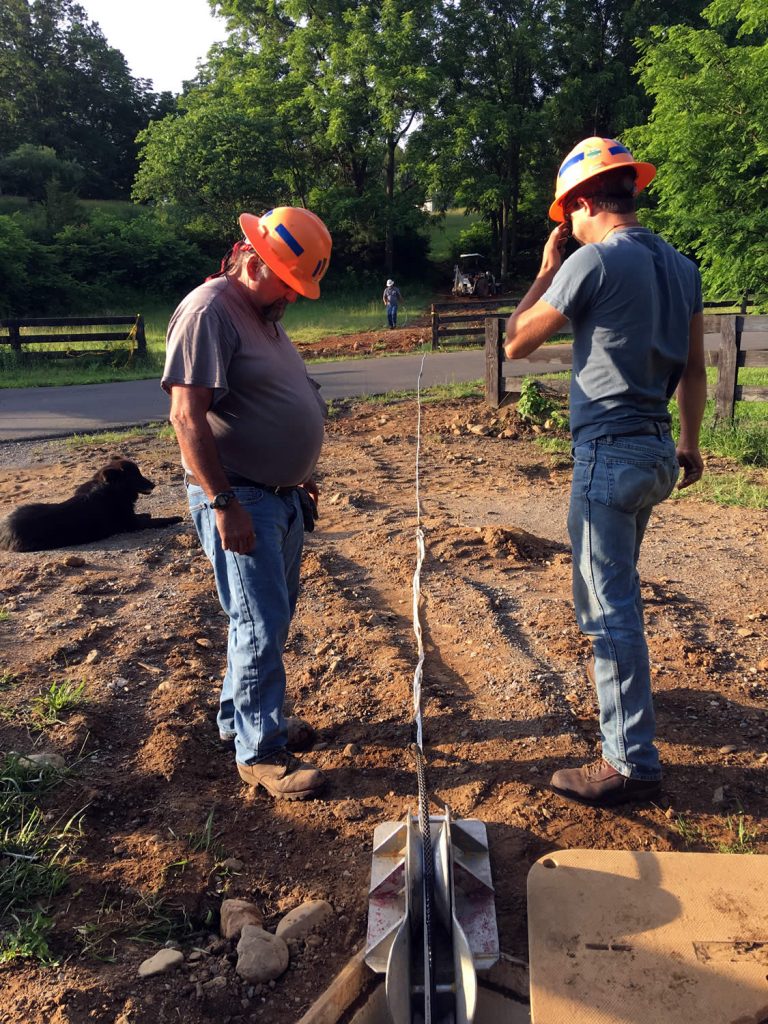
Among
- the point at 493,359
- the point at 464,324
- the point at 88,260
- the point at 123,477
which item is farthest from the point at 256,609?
the point at 88,260

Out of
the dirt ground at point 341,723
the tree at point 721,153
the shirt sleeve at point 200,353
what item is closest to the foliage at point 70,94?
the tree at point 721,153

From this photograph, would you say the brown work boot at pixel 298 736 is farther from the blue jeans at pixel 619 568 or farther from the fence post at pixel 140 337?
the fence post at pixel 140 337

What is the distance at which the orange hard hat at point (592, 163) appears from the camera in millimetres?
2574

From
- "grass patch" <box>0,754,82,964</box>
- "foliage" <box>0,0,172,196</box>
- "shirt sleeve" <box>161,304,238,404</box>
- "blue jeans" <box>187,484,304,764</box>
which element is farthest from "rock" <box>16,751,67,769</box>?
"foliage" <box>0,0,172,196</box>

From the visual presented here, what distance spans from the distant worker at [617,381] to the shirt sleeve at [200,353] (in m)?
1.02

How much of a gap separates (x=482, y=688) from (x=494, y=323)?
8135mm

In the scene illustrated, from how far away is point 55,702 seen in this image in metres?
3.62

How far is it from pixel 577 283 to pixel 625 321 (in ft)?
0.66

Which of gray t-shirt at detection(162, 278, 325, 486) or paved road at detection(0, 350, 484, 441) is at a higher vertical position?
gray t-shirt at detection(162, 278, 325, 486)

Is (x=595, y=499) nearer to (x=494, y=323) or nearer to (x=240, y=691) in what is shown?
(x=240, y=691)

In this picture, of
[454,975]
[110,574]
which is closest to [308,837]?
[454,975]

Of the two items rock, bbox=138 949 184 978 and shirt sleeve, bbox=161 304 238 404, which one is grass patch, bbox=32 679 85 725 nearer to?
rock, bbox=138 949 184 978

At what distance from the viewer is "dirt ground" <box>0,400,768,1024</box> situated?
2.43 m

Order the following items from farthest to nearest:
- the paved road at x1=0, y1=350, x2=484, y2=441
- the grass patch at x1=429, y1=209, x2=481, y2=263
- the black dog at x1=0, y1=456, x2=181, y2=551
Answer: the grass patch at x1=429, y1=209, x2=481, y2=263, the paved road at x1=0, y1=350, x2=484, y2=441, the black dog at x1=0, y1=456, x2=181, y2=551
